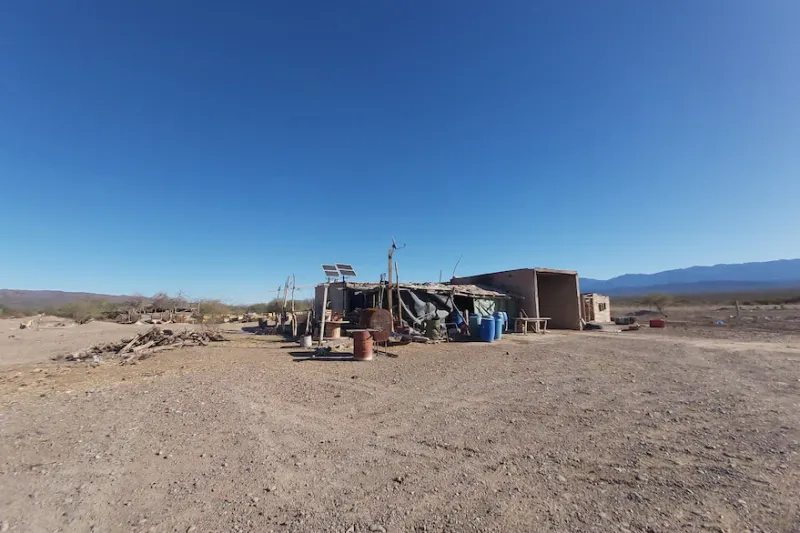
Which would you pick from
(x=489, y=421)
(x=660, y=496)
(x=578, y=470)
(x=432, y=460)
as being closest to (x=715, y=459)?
(x=660, y=496)

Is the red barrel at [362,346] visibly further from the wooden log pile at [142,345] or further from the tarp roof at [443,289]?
the wooden log pile at [142,345]

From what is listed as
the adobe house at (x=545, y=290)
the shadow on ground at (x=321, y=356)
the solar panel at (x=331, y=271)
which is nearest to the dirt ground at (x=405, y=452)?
the shadow on ground at (x=321, y=356)

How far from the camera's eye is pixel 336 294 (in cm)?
1997

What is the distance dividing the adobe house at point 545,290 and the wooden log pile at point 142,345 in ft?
51.2

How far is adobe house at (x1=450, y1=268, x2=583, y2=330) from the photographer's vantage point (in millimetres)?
20750

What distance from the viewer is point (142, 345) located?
13.6m

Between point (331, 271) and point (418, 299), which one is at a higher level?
point (331, 271)

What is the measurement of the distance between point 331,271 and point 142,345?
7.65m

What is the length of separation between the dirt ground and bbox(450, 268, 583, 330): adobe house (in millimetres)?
12023

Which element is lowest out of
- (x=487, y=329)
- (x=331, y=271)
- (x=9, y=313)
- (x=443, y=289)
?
(x=487, y=329)

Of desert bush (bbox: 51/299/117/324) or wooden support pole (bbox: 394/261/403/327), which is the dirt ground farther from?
desert bush (bbox: 51/299/117/324)

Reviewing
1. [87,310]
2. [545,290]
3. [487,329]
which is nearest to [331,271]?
[487,329]

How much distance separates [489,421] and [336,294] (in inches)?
603

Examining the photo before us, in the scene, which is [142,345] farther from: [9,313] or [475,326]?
[9,313]
